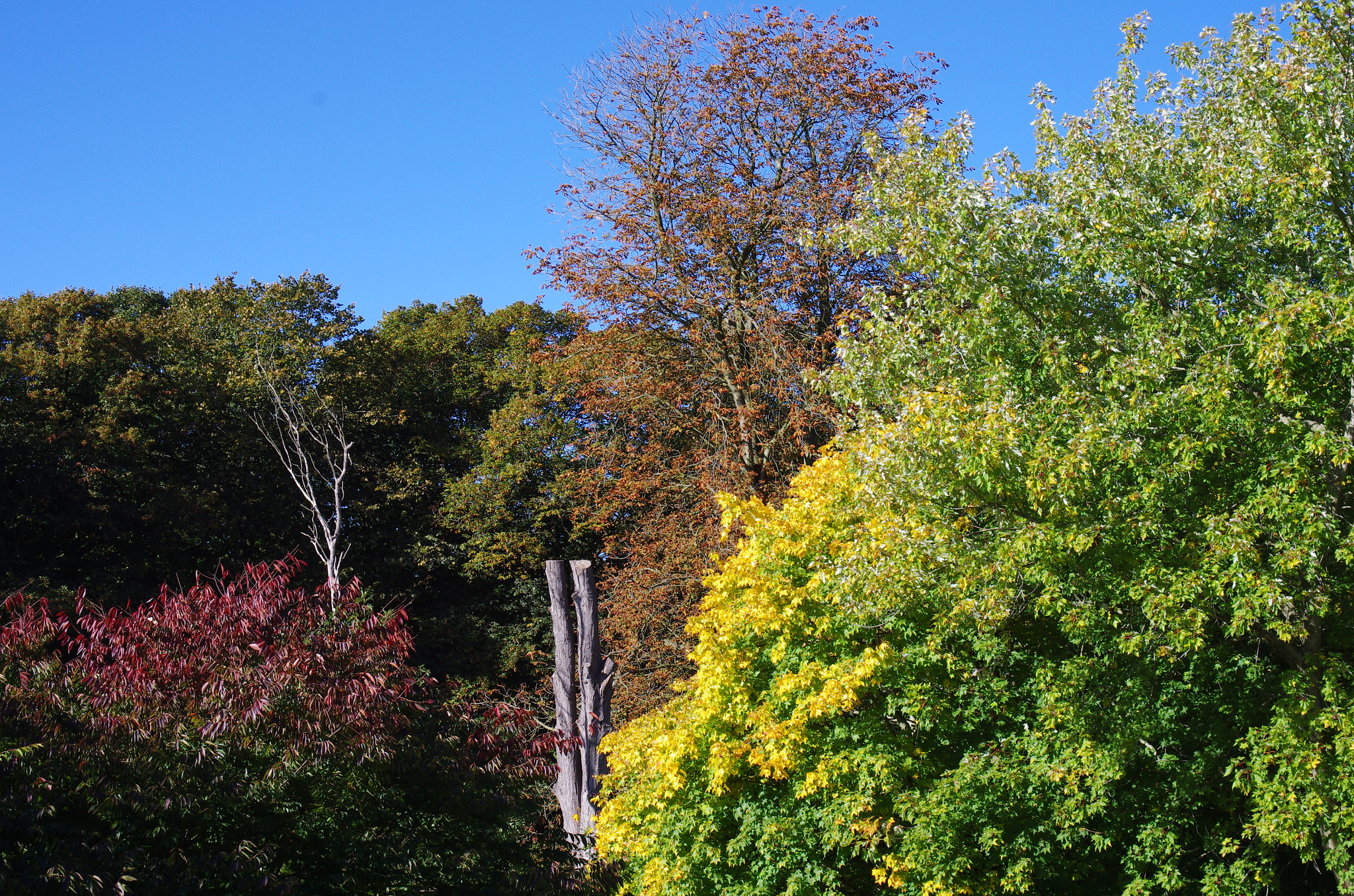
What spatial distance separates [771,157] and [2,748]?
1315cm

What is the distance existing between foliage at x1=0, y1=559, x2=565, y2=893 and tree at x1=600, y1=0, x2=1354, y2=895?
102 inches

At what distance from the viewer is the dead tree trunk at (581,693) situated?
11.2 metres

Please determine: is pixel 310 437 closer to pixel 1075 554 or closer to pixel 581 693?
pixel 581 693

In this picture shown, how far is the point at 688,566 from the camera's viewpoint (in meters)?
15.3

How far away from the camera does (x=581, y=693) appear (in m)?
11.5

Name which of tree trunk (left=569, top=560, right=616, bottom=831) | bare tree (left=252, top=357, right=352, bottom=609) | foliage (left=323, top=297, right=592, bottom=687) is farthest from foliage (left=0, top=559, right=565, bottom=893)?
bare tree (left=252, top=357, right=352, bottom=609)

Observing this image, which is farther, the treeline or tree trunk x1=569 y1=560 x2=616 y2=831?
tree trunk x1=569 y1=560 x2=616 y2=831

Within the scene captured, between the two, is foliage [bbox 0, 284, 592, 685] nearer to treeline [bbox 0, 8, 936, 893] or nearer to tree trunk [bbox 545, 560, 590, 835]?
treeline [bbox 0, 8, 936, 893]

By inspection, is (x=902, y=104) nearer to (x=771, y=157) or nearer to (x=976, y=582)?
(x=771, y=157)

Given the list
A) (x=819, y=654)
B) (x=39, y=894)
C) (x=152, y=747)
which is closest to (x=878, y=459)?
(x=819, y=654)

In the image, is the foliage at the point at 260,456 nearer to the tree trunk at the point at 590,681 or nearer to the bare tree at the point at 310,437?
the bare tree at the point at 310,437

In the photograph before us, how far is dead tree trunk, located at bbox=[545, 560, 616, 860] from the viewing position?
1120 centimetres

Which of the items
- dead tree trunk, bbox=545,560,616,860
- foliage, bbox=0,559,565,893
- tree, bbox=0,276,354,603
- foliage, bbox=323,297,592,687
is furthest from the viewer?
foliage, bbox=323,297,592,687

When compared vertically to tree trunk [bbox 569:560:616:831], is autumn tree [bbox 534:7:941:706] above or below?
above
